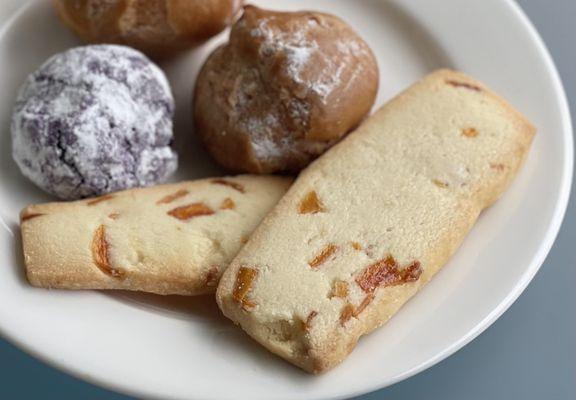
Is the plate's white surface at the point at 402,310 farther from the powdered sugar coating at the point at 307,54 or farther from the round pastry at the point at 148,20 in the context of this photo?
the powdered sugar coating at the point at 307,54

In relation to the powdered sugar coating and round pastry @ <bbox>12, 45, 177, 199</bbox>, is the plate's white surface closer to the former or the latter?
round pastry @ <bbox>12, 45, 177, 199</bbox>

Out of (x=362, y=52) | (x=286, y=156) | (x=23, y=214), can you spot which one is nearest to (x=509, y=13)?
(x=362, y=52)

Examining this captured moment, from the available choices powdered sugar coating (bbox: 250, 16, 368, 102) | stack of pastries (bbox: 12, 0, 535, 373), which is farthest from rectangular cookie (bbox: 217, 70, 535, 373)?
powdered sugar coating (bbox: 250, 16, 368, 102)

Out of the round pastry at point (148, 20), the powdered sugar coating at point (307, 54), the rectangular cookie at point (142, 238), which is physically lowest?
the rectangular cookie at point (142, 238)

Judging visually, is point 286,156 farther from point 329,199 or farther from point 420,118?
point 420,118

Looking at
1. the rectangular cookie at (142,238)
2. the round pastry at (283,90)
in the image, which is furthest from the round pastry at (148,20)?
the rectangular cookie at (142,238)

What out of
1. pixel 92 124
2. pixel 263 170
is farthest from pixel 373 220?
pixel 92 124

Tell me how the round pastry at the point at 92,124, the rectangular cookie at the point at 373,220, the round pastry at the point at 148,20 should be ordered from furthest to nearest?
the round pastry at the point at 148,20 < the round pastry at the point at 92,124 < the rectangular cookie at the point at 373,220
